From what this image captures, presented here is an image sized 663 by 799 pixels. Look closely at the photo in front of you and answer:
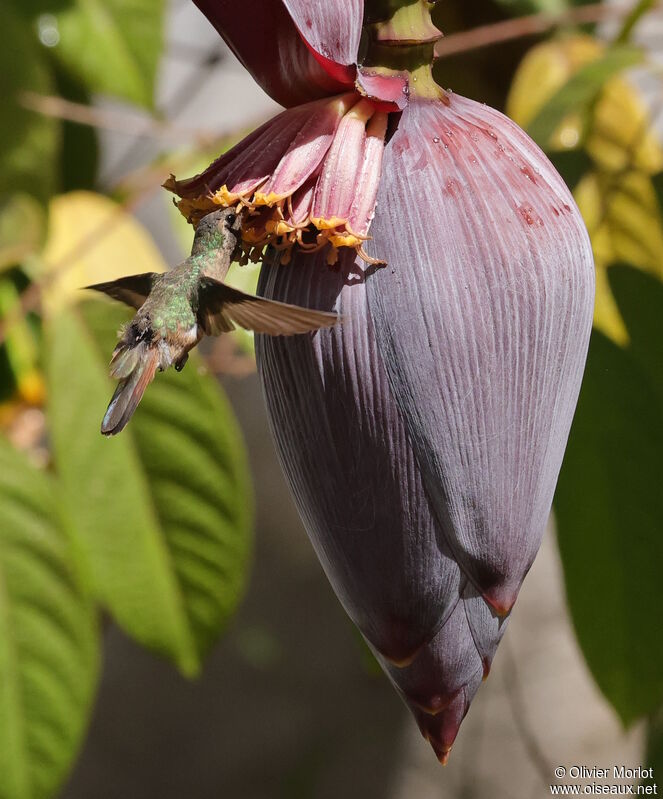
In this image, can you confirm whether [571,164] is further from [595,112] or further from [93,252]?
[93,252]

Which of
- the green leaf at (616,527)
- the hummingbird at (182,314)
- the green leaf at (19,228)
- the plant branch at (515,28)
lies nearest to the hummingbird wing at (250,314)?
the hummingbird at (182,314)

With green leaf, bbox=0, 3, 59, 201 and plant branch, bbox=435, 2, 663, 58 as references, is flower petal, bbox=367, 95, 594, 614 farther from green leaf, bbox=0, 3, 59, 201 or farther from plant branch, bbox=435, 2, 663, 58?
green leaf, bbox=0, 3, 59, 201

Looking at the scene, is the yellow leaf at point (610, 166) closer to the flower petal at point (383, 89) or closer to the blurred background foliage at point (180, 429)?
the blurred background foliage at point (180, 429)

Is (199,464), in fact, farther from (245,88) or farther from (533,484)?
(245,88)

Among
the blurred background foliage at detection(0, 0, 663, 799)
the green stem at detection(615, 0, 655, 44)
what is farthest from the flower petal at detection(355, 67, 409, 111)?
the green stem at detection(615, 0, 655, 44)

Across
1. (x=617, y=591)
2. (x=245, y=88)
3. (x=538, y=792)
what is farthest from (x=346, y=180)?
(x=538, y=792)
